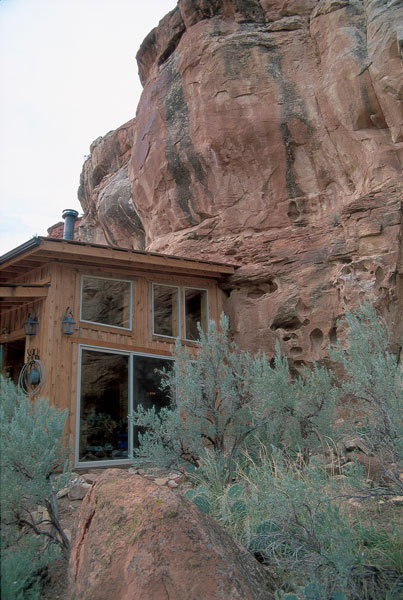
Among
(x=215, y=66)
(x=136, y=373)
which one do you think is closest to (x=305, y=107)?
(x=215, y=66)

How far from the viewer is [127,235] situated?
17.4m

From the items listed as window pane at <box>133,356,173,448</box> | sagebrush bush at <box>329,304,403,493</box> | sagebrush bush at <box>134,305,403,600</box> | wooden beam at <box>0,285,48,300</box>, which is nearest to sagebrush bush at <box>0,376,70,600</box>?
sagebrush bush at <box>134,305,403,600</box>

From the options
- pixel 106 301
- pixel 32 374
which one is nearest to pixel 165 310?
pixel 106 301

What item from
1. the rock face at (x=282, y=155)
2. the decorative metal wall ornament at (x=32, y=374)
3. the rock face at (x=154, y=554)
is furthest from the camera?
the rock face at (x=282, y=155)

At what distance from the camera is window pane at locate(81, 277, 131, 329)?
947 centimetres

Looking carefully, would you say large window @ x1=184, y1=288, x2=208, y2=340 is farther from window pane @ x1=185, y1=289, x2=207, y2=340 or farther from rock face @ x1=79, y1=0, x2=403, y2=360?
rock face @ x1=79, y1=0, x2=403, y2=360

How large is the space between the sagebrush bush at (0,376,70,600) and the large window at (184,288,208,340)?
6270mm

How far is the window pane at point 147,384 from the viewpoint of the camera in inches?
371

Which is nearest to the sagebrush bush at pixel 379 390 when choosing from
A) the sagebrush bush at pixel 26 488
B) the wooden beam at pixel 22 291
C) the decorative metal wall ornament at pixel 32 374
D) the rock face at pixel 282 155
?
the sagebrush bush at pixel 26 488

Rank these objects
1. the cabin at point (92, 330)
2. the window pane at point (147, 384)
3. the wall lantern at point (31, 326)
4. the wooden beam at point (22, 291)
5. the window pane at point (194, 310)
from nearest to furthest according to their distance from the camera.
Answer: the cabin at point (92, 330) < the wooden beam at point (22, 291) < the wall lantern at point (31, 326) < the window pane at point (147, 384) < the window pane at point (194, 310)

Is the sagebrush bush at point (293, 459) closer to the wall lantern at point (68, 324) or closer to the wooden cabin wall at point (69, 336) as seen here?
the wooden cabin wall at point (69, 336)

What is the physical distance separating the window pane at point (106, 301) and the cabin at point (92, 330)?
20mm

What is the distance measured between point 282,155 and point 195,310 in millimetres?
4232

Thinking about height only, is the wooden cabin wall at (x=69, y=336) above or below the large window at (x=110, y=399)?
above
